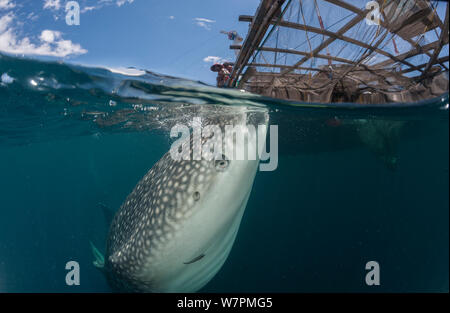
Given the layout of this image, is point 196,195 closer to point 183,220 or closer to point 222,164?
point 183,220

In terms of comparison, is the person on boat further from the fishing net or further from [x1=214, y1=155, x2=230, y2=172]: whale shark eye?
[x1=214, y1=155, x2=230, y2=172]: whale shark eye

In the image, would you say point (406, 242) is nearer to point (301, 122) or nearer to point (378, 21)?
point (301, 122)

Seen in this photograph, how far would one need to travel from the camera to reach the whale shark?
3193 mm

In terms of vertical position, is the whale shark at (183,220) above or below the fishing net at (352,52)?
below

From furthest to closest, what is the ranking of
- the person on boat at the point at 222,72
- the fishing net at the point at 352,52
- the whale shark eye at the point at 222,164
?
the person on boat at the point at 222,72
the fishing net at the point at 352,52
the whale shark eye at the point at 222,164

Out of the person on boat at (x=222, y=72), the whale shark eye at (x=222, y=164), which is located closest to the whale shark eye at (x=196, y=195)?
the whale shark eye at (x=222, y=164)

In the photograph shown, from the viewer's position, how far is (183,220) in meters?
3.22

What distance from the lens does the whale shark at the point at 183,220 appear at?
319 centimetres

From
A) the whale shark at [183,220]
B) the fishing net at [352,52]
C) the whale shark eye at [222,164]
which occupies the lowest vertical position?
the whale shark at [183,220]

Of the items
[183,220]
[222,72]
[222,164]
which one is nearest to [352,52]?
[222,164]

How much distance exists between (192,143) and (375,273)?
4833 mm

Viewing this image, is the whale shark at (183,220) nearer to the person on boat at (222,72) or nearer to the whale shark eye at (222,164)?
the whale shark eye at (222,164)

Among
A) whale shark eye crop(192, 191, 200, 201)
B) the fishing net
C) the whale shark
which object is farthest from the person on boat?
whale shark eye crop(192, 191, 200, 201)
